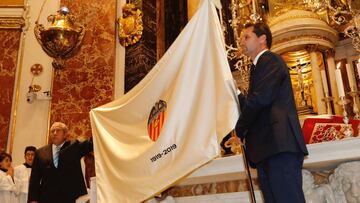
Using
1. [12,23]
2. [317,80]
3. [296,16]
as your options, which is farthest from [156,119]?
[12,23]

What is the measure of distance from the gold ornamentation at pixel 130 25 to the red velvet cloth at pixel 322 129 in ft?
15.1

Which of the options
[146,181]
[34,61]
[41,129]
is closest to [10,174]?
[41,129]

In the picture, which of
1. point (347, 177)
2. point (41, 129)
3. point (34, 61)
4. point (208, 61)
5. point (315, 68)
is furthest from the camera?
point (34, 61)

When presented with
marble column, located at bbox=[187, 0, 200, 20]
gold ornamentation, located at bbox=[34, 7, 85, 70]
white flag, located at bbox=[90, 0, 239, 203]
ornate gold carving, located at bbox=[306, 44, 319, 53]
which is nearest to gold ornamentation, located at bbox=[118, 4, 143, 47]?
gold ornamentation, located at bbox=[34, 7, 85, 70]

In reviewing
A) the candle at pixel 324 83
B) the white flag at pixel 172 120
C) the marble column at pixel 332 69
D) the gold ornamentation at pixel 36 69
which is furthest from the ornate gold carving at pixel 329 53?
the gold ornamentation at pixel 36 69

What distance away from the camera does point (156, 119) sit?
3459mm

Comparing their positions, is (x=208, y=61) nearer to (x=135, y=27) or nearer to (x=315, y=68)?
(x=315, y=68)

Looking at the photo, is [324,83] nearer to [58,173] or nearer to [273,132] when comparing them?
[273,132]

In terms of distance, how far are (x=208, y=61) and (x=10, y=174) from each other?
3.67 m

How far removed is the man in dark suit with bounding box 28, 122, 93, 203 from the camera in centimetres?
426

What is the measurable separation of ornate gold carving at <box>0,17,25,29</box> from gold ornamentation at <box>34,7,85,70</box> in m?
0.46

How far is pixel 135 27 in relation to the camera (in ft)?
24.3

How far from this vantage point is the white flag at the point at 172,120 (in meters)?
2.94

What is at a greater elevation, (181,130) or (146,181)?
(181,130)
